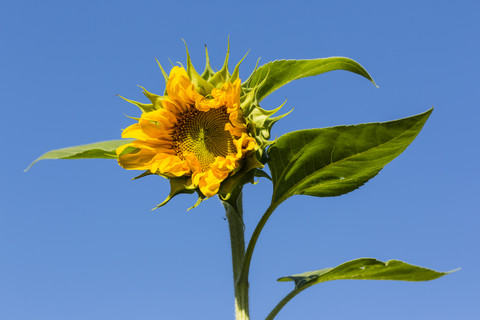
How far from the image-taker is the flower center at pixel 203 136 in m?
3.15

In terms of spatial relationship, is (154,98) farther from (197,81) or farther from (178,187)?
(178,187)

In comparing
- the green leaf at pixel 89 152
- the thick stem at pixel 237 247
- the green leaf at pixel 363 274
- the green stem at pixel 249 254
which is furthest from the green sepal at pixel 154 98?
the green leaf at pixel 363 274

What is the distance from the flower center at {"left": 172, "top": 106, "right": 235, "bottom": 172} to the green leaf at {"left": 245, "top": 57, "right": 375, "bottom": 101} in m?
0.28

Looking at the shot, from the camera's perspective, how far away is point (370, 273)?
10.5ft

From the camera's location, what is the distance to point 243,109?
2.99 m

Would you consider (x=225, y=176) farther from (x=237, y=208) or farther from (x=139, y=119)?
(x=139, y=119)

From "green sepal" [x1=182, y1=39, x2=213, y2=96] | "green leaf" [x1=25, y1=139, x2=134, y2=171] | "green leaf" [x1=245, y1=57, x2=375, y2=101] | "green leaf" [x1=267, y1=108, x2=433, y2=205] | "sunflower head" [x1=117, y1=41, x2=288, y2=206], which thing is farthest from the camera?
"green leaf" [x1=25, y1=139, x2=134, y2=171]

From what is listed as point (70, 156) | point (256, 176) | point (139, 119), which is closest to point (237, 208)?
point (256, 176)

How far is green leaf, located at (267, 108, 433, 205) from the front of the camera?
2830 mm

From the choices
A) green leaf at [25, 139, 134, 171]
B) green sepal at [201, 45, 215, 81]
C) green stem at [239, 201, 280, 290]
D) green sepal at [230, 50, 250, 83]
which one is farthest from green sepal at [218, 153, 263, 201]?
green leaf at [25, 139, 134, 171]

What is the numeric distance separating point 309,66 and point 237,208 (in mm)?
912

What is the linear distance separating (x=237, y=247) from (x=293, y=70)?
3.48 feet

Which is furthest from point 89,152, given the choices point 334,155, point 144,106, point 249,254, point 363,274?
point 363,274

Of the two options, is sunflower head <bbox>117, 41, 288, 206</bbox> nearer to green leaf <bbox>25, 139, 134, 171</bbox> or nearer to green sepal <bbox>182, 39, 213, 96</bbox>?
green sepal <bbox>182, 39, 213, 96</bbox>
